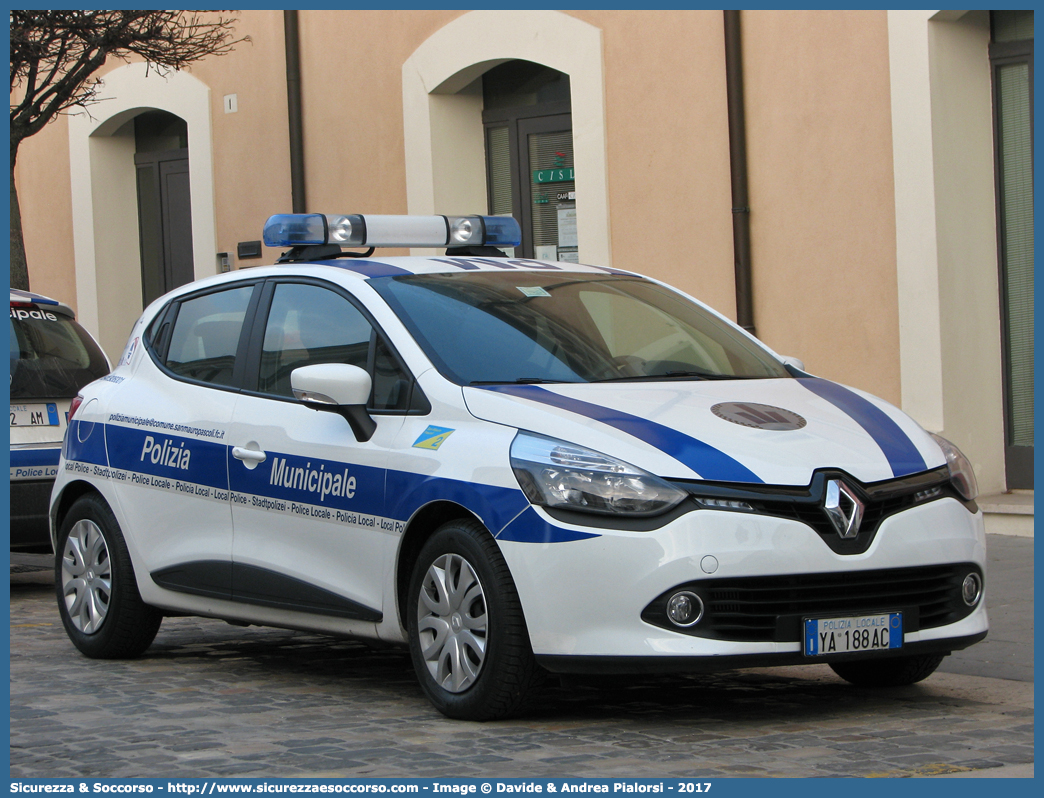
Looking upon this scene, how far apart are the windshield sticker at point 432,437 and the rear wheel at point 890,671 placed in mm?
1716

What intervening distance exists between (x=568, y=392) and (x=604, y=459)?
57 centimetres

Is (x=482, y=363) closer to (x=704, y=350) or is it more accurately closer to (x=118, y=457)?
(x=704, y=350)

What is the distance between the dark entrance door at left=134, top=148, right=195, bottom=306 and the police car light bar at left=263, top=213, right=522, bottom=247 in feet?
37.3

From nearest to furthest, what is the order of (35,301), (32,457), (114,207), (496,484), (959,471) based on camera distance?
(496,484) → (959,471) → (32,457) → (35,301) → (114,207)

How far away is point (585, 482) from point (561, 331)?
1191 millimetres

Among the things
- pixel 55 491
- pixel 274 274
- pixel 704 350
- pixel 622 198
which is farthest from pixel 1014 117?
pixel 55 491

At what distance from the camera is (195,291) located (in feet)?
24.0

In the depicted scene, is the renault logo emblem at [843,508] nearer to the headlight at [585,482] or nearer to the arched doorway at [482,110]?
the headlight at [585,482]

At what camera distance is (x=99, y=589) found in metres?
7.23

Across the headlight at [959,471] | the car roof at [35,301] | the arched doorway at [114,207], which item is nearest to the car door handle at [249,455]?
the headlight at [959,471]

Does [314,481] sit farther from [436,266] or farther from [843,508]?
[843,508]

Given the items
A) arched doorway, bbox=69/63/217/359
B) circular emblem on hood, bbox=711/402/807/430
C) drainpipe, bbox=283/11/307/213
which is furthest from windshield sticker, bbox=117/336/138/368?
arched doorway, bbox=69/63/217/359

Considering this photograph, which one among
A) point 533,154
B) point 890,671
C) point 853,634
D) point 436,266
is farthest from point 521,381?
point 533,154

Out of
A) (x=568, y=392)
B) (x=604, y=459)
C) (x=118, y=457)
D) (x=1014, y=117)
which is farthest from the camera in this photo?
(x=1014, y=117)
